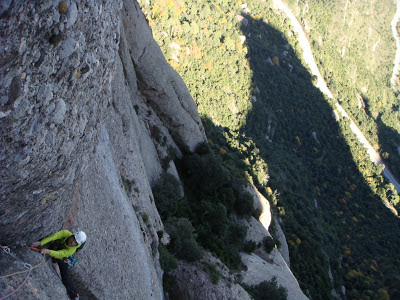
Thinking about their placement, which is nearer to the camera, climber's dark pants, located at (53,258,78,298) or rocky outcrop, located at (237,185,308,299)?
climber's dark pants, located at (53,258,78,298)

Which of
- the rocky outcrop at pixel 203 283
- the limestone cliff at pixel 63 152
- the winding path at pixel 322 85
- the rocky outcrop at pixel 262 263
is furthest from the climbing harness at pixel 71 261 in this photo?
the winding path at pixel 322 85

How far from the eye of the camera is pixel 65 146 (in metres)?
5.21

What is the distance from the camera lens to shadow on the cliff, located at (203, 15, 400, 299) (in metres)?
41.3

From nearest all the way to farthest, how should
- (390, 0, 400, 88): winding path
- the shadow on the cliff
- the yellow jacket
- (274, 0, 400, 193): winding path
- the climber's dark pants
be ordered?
the yellow jacket, the climber's dark pants, the shadow on the cliff, (274, 0, 400, 193): winding path, (390, 0, 400, 88): winding path

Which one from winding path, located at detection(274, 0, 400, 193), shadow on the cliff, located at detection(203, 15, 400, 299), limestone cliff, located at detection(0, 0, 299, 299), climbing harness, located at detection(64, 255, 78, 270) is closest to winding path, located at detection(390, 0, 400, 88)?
winding path, located at detection(274, 0, 400, 193)

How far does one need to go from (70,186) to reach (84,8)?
3403mm

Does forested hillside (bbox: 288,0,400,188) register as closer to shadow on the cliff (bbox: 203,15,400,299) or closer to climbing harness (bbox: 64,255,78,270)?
shadow on the cliff (bbox: 203,15,400,299)

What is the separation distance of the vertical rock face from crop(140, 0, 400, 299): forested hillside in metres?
16.8

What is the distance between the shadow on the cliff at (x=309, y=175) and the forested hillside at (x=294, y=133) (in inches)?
8.3

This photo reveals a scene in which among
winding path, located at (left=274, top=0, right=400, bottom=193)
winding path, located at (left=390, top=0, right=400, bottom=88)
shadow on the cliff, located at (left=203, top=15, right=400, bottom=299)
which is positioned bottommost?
shadow on the cliff, located at (left=203, top=15, right=400, bottom=299)

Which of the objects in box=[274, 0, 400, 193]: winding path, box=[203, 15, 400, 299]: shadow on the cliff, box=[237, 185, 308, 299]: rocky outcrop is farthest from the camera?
box=[274, 0, 400, 193]: winding path

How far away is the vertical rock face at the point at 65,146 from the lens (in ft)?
12.5

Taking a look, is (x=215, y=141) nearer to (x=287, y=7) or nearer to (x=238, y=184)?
(x=238, y=184)

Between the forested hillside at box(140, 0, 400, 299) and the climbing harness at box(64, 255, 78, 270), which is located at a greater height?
the forested hillside at box(140, 0, 400, 299)
